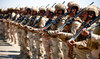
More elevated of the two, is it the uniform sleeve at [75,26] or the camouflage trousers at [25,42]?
the uniform sleeve at [75,26]

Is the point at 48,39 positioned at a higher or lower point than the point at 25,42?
higher

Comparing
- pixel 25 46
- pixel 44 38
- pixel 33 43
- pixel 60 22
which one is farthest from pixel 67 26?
pixel 25 46

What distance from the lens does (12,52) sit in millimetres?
7770

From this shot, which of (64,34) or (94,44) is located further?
(64,34)

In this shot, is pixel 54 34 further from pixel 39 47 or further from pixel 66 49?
pixel 39 47

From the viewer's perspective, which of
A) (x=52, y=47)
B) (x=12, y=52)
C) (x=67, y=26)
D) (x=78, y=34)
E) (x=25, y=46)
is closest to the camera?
(x=78, y=34)

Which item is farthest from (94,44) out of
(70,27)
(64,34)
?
(70,27)

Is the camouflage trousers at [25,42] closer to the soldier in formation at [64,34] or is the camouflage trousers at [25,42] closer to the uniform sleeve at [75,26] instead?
the soldier in formation at [64,34]

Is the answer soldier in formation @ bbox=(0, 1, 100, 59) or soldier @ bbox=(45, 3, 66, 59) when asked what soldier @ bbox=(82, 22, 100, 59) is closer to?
soldier in formation @ bbox=(0, 1, 100, 59)

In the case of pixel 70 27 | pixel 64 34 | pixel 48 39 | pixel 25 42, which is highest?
pixel 70 27

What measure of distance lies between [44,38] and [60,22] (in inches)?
35.9

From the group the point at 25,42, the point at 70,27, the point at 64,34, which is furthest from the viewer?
the point at 25,42

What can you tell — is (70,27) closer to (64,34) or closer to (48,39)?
(64,34)

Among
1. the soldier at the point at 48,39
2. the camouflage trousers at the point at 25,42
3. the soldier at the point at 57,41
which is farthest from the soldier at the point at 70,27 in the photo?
the camouflage trousers at the point at 25,42
